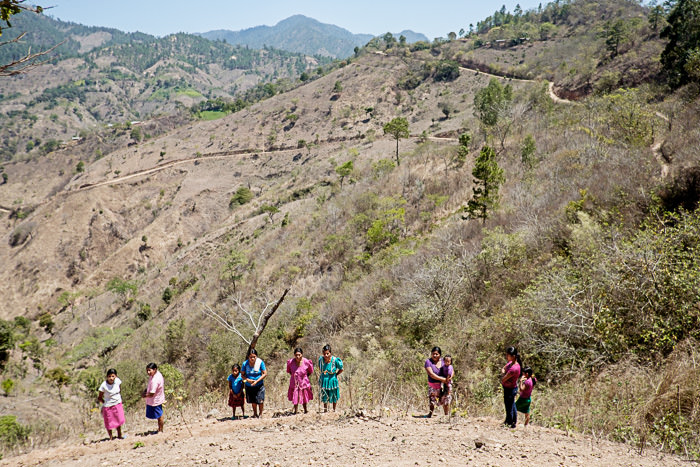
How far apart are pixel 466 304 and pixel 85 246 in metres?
58.6

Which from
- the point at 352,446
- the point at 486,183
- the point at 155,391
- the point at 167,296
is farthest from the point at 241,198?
the point at 352,446

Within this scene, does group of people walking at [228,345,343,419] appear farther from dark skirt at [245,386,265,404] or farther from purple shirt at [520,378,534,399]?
purple shirt at [520,378,534,399]

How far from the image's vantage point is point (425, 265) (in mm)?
12125

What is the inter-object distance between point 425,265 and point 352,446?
7632 mm

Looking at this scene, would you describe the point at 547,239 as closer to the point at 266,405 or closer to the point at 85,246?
the point at 266,405

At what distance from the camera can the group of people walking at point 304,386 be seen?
561 centimetres

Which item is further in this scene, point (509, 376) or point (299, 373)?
point (299, 373)

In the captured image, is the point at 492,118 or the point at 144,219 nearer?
the point at 492,118

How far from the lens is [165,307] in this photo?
32.1 m

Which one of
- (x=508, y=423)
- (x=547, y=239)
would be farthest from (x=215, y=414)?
(x=547, y=239)

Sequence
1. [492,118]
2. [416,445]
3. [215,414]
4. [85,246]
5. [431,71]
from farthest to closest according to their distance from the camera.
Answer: [431,71] → [85,246] → [492,118] → [215,414] → [416,445]

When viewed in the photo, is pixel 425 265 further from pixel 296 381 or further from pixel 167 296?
pixel 167 296

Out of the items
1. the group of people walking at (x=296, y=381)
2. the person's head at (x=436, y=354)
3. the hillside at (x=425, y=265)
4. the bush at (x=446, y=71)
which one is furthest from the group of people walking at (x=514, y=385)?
the bush at (x=446, y=71)

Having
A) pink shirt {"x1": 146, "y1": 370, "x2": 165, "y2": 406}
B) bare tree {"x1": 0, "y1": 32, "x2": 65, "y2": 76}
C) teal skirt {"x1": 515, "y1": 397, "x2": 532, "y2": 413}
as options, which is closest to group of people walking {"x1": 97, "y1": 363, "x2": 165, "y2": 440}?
pink shirt {"x1": 146, "y1": 370, "x2": 165, "y2": 406}
